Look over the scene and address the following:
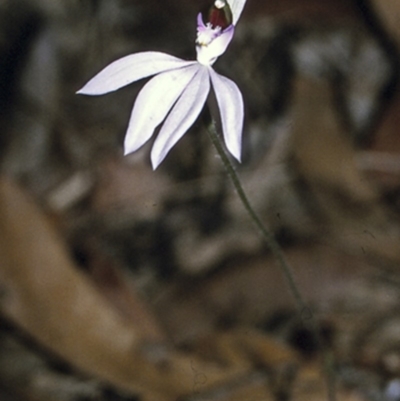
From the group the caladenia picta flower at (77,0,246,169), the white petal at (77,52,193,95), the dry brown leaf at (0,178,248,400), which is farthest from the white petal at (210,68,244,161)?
the dry brown leaf at (0,178,248,400)

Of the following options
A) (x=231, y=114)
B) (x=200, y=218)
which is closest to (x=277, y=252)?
(x=231, y=114)

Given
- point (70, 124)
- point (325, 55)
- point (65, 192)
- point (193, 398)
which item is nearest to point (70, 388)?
point (193, 398)

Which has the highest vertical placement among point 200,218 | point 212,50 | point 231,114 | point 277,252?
point 212,50

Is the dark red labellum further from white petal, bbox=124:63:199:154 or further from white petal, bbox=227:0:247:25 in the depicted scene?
white petal, bbox=124:63:199:154

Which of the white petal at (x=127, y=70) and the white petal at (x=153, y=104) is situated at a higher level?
the white petal at (x=127, y=70)

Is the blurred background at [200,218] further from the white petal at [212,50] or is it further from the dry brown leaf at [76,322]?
the white petal at [212,50]

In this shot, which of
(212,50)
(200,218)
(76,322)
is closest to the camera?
(212,50)

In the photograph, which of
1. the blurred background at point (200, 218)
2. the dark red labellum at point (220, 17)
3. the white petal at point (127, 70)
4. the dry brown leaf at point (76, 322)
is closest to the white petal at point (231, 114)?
the white petal at point (127, 70)

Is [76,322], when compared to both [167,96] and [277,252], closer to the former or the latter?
[277,252]
